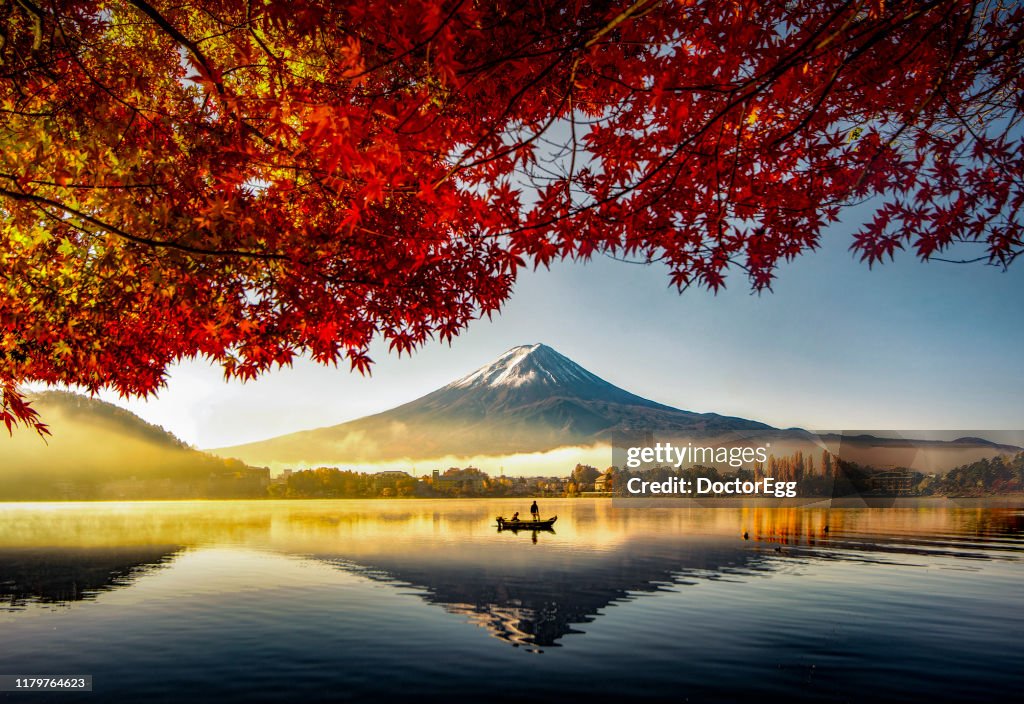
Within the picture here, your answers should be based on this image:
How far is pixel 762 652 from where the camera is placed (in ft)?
51.7

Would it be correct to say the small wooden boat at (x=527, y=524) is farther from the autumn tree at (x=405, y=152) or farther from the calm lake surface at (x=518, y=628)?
the autumn tree at (x=405, y=152)

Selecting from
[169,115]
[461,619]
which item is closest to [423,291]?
[169,115]

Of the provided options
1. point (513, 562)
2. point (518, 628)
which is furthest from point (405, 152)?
point (513, 562)

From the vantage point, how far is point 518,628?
19.2m

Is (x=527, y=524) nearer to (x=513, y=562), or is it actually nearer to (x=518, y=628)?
(x=513, y=562)

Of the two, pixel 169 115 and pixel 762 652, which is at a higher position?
pixel 169 115

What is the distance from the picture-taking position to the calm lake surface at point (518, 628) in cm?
1316

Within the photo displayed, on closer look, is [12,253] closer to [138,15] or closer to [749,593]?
[138,15]

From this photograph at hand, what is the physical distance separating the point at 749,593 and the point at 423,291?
22.8 m

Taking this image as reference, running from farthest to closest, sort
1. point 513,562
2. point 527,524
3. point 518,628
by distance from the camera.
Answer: point 527,524 < point 513,562 < point 518,628

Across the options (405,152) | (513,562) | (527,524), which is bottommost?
(527,524)

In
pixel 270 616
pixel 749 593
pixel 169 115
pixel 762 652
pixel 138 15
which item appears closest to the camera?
pixel 169 115

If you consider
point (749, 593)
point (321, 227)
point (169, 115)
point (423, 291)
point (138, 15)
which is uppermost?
point (138, 15)

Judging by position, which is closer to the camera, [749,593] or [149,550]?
[749,593]
